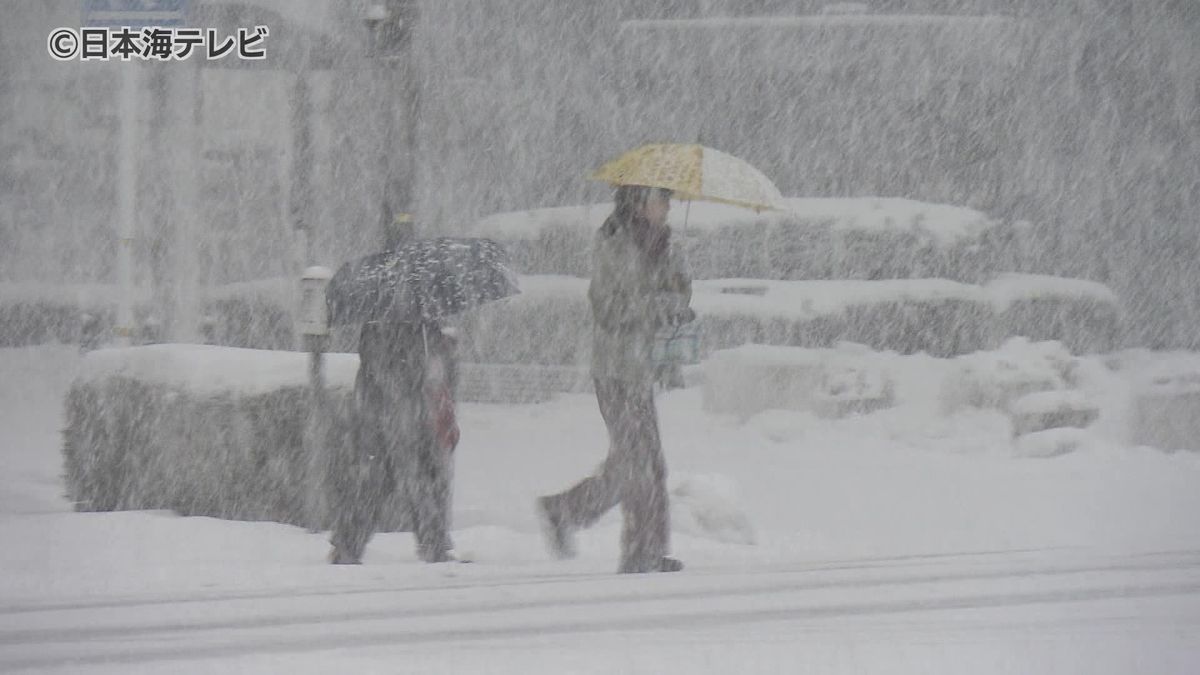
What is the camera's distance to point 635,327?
6320 millimetres

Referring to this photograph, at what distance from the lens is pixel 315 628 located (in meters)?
5.77

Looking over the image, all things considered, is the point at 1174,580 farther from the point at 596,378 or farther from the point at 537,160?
the point at 537,160

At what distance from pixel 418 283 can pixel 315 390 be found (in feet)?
4.08

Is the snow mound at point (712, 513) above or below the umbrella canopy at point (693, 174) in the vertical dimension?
below

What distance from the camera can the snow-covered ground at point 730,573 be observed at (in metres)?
5.50

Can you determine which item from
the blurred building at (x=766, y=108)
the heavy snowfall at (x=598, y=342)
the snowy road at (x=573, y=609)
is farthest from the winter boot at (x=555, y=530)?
the blurred building at (x=766, y=108)

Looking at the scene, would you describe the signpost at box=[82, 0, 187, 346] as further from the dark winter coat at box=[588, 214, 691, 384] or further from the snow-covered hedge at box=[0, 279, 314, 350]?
the dark winter coat at box=[588, 214, 691, 384]

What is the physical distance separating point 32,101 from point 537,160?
18.3 feet

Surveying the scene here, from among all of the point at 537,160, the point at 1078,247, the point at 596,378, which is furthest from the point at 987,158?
the point at 596,378

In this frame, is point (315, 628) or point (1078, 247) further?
point (1078, 247)

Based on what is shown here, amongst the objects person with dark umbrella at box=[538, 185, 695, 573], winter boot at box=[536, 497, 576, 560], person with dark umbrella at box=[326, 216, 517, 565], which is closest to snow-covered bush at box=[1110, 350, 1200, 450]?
winter boot at box=[536, 497, 576, 560]

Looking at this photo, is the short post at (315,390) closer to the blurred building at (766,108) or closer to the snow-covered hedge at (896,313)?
the snow-covered hedge at (896,313)

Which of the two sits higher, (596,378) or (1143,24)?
(1143,24)

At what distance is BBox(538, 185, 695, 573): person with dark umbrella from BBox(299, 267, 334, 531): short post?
1.57m
